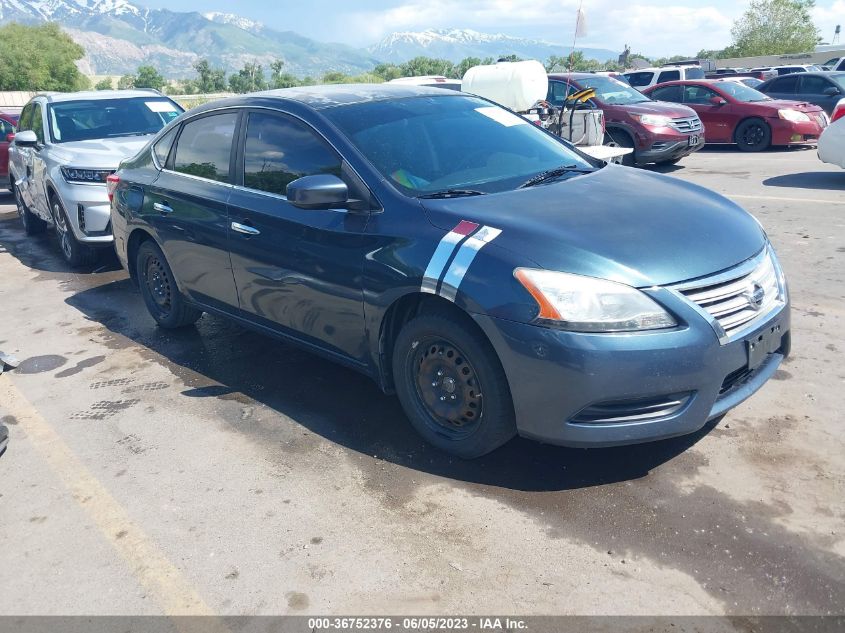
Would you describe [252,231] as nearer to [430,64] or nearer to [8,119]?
[8,119]

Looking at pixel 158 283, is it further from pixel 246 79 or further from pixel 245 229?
pixel 246 79

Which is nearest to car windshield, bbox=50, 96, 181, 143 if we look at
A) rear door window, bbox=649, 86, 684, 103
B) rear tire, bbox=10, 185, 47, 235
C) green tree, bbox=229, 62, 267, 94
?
rear tire, bbox=10, 185, 47, 235

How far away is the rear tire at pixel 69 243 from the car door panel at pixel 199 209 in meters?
2.79

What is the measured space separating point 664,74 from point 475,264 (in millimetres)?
18379

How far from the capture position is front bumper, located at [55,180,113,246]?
7.31 m

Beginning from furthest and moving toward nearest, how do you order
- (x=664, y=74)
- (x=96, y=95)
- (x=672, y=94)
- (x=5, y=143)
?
(x=664, y=74)
(x=672, y=94)
(x=5, y=143)
(x=96, y=95)

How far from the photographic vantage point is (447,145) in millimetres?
4078

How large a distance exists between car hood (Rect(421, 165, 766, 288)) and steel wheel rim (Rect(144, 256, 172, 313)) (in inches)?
113

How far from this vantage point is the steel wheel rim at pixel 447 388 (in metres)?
3.36

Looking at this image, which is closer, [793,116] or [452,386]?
[452,386]

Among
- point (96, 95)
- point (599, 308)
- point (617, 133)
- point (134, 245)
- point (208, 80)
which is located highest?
point (96, 95)

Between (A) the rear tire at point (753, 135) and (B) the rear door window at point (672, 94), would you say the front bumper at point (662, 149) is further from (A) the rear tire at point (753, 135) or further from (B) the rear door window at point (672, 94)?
(B) the rear door window at point (672, 94)

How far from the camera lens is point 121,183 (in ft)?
18.9

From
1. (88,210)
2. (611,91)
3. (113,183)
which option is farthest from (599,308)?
(611,91)
